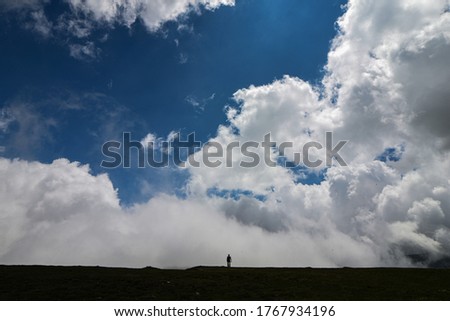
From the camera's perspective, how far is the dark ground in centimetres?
3212

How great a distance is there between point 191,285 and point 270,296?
324 inches

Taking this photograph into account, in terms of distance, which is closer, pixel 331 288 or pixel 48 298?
pixel 48 298

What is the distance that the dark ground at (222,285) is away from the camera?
3212 cm

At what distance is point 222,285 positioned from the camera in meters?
37.0

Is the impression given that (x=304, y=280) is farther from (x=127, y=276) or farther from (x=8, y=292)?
(x=8, y=292)

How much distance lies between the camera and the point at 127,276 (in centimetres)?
4119

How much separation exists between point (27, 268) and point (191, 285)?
22.3 meters

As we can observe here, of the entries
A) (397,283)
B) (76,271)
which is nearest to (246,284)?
(397,283)

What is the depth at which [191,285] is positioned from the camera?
1448 inches
